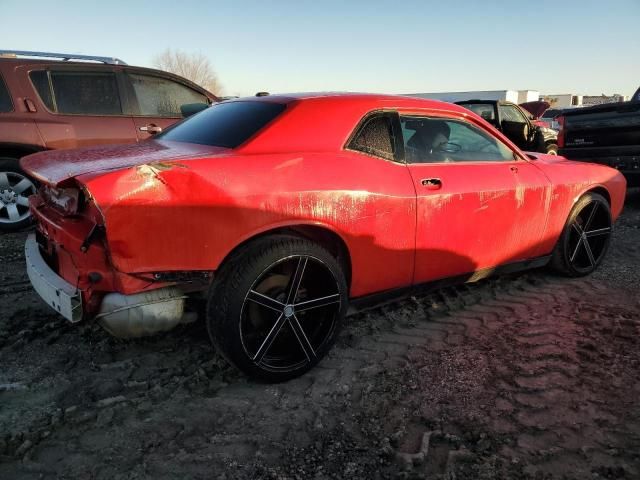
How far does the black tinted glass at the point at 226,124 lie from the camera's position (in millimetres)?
2654

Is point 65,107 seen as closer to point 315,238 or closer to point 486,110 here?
point 315,238

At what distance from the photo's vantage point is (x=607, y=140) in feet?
22.7

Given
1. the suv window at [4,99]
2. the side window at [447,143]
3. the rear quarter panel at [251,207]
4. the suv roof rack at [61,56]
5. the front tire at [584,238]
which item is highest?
the suv roof rack at [61,56]

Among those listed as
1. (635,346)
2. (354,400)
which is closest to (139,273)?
(354,400)

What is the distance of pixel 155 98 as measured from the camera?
5.96 meters

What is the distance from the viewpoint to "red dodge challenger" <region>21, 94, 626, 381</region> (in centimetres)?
215

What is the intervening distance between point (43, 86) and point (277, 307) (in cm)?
453

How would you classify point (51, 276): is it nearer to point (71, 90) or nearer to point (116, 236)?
point (116, 236)

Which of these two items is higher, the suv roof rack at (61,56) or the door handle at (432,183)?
the suv roof rack at (61,56)

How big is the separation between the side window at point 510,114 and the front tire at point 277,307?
7.73 m

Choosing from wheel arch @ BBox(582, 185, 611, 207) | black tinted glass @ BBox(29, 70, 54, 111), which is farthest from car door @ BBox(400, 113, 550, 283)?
black tinted glass @ BBox(29, 70, 54, 111)

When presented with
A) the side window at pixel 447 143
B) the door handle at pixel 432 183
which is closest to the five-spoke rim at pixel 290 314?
the door handle at pixel 432 183

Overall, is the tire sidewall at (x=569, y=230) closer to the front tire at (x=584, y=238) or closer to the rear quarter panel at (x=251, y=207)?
the front tire at (x=584, y=238)

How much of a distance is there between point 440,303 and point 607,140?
5071 mm
